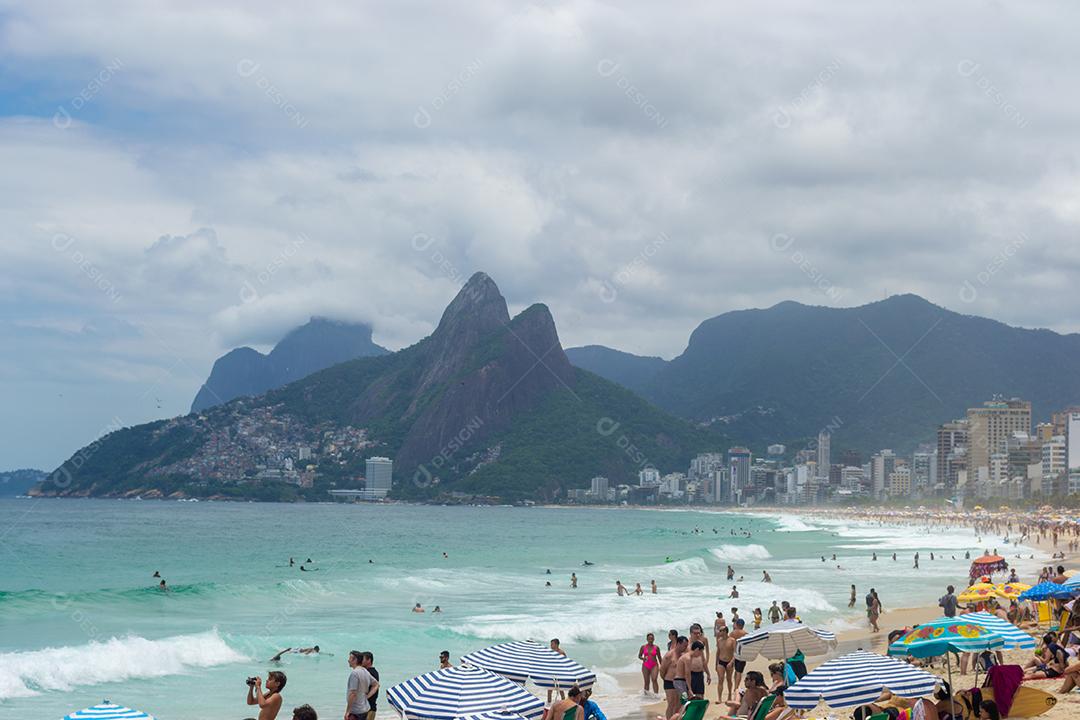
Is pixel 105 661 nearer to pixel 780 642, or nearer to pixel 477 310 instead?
pixel 780 642

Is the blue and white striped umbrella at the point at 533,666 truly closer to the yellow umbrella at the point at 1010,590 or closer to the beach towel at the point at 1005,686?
the beach towel at the point at 1005,686

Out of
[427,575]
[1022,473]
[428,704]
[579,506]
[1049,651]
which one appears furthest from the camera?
[579,506]

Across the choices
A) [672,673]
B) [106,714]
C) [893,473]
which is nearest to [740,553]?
[672,673]

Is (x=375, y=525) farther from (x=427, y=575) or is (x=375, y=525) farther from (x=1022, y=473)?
(x=1022, y=473)

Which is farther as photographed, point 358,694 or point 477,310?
point 477,310

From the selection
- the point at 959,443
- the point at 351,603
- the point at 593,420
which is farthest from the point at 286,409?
the point at 351,603
